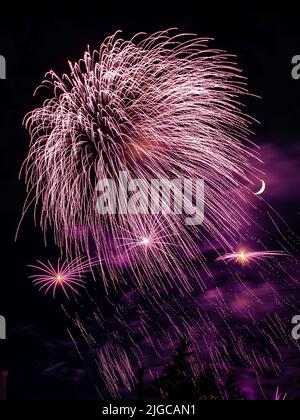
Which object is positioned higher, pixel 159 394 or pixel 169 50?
pixel 169 50

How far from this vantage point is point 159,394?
49.8 metres

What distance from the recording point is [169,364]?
5338cm
